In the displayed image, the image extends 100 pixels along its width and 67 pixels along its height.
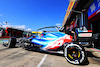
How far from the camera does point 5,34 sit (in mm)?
31078

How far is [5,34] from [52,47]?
33.8m

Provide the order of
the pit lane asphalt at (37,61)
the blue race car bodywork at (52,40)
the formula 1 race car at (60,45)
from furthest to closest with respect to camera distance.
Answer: the blue race car bodywork at (52,40), the formula 1 race car at (60,45), the pit lane asphalt at (37,61)

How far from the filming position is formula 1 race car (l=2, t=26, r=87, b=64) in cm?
257

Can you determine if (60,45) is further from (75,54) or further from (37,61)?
(37,61)

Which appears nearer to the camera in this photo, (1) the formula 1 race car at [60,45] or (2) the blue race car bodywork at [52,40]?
(1) the formula 1 race car at [60,45]

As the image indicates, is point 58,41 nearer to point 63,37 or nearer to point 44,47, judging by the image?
point 63,37

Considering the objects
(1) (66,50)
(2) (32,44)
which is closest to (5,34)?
(2) (32,44)

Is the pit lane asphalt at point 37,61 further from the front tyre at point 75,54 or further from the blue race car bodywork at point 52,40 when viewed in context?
the blue race car bodywork at point 52,40

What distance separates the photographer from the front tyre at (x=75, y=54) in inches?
96.9

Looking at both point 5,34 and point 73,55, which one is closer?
point 73,55

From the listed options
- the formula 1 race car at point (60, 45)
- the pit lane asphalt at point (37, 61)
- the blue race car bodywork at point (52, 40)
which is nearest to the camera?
the pit lane asphalt at point (37, 61)

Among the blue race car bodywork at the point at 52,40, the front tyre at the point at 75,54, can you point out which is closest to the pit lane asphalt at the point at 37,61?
the front tyre at the point at 75,54

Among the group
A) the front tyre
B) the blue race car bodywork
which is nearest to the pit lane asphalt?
A: the front tyre

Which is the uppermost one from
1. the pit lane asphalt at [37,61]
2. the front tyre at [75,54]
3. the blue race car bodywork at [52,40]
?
the blue race car bodywork at [52,40]
